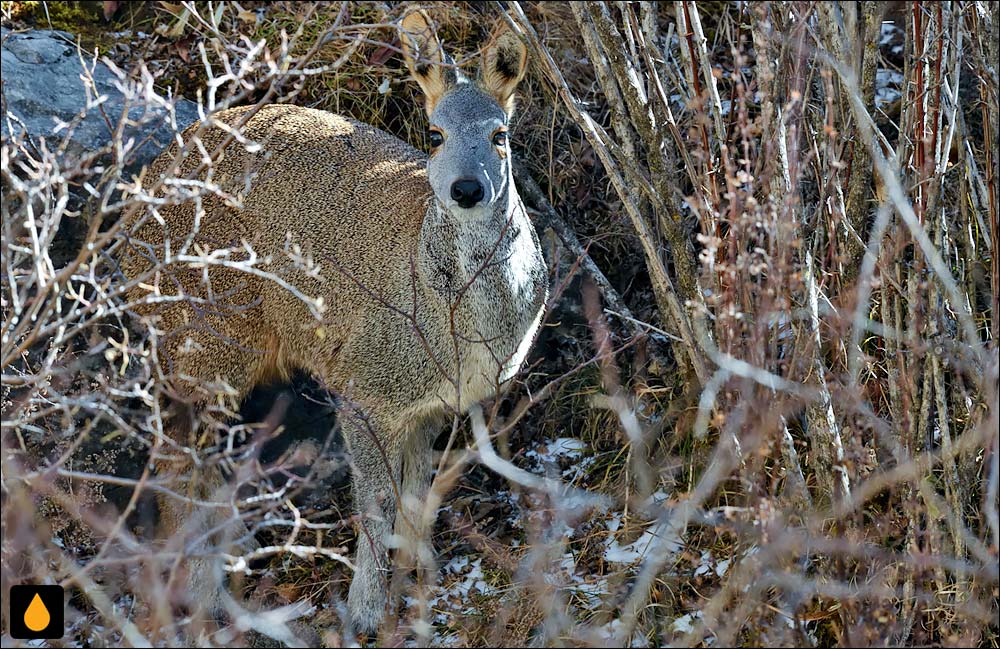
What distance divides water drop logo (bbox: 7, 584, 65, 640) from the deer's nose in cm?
216

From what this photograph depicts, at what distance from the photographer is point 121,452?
616 centimetres

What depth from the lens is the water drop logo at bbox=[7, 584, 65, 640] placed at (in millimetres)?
4051

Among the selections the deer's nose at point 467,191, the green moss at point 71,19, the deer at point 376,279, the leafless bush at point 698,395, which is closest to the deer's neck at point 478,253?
the deer at point 376,279

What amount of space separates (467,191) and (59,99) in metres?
2.98

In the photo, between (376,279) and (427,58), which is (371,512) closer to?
(376,279)

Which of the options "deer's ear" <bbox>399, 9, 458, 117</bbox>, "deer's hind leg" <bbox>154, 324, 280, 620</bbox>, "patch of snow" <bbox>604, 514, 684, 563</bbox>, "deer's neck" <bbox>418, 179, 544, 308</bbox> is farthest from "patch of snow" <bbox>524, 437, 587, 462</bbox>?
"deer's ear" <bbox>399, 9, 458, 117</bbox>

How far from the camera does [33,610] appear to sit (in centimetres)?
424

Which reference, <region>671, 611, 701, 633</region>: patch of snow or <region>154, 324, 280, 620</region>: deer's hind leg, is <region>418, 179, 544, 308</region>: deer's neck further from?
<region>671, 611, 701, 633</region>: patch of snow

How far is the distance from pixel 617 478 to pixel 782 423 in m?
1.68

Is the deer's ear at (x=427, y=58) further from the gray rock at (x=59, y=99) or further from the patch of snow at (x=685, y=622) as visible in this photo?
the patch of snow at (x=685, y=622)

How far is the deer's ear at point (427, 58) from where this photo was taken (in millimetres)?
5258

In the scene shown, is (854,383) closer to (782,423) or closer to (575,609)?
(782,423)

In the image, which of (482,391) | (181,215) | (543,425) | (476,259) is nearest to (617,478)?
(543,425)

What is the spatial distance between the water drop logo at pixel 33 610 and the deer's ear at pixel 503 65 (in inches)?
114
